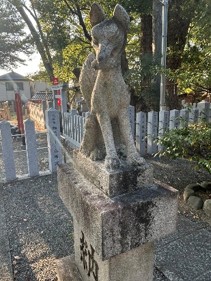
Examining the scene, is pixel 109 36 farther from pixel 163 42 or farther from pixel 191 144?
pixel 163 42

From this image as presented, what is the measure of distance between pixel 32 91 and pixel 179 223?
3940cm

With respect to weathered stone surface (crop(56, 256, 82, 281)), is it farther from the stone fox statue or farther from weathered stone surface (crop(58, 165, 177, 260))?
the stone fox statue

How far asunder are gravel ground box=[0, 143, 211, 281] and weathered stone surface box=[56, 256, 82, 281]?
243mm

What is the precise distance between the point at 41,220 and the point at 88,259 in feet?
5.88

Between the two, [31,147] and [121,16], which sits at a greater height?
[121,16]

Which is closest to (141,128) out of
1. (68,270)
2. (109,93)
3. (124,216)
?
(68,270)

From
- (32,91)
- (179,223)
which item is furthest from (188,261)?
(32,91)

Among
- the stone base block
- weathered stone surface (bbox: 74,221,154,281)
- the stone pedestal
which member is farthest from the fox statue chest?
the stone base block

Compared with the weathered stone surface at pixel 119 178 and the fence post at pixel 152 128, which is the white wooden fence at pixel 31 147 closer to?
the fence post at pixel 152 128

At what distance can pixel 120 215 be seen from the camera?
1.52 m

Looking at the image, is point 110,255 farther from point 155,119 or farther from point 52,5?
point 52,5

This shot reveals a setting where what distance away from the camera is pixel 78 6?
30.5 ft

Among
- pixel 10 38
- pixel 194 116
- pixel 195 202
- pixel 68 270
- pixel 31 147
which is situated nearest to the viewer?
pixel 68 270

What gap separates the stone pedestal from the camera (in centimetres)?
153
